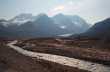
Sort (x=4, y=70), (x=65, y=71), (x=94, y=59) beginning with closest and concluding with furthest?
(x=65, y=71) < (x=4, y=70) < (x=94, y=59)

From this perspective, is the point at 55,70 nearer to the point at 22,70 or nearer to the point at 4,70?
the point at 22,70

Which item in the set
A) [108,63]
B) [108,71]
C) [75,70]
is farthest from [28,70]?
[108,63]

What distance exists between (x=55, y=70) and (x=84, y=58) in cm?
1161

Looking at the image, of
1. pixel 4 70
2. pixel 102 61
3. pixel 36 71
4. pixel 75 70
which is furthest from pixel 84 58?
pixel 4 70

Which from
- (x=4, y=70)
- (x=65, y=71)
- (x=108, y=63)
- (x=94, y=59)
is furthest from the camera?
(x=94, y=59)

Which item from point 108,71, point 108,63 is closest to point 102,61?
point 108,63

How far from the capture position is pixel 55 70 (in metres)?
24.6

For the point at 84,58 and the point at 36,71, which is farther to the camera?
the point at 84,58

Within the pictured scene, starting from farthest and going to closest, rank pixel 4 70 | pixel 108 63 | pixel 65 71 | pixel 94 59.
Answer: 1. pixel 94 59
2. pixel 108 63
3. pixel 4 70
4. pixel 65 71

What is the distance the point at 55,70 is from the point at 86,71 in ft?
13.0

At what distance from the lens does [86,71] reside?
78.8 feet

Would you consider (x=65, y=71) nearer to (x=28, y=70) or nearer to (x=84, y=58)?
(x=28, y=70)

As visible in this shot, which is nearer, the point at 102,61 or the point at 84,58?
the point at 102,61

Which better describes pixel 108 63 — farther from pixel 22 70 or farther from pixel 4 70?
pixel 4 70
